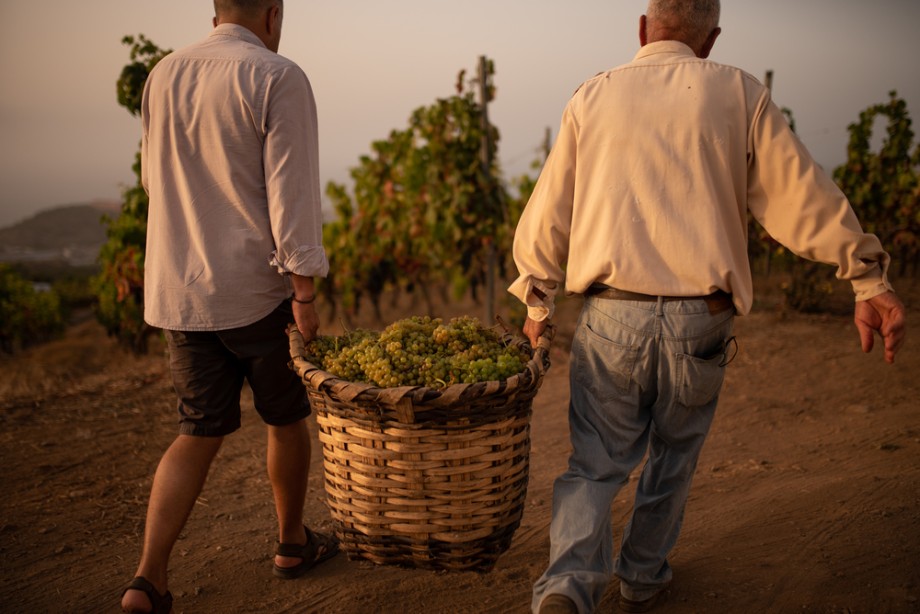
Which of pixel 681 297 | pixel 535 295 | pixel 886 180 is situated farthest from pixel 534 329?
pixel 886 180

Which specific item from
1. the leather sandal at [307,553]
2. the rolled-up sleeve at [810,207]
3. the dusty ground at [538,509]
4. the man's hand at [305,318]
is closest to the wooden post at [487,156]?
the dusty ground at [538,509]

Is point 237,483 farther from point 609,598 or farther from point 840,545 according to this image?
point 840,545

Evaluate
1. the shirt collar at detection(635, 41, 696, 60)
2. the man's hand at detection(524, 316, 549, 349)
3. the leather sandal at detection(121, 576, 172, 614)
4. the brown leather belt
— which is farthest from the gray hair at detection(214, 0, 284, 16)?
the leather sandal at detection(121, 576, 172, 614)

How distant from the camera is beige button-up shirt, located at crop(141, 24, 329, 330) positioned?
244 centimetres

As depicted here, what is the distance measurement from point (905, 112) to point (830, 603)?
27.3 feet

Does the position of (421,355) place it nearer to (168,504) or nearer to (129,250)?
(168,504)

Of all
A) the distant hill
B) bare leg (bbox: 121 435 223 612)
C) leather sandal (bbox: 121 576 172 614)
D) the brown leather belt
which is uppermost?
the brown leather belt

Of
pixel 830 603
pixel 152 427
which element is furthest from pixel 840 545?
pixel 152 427

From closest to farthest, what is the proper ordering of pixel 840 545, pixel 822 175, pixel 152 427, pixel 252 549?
1. pixel 822 175
2. pixel 840 545
3. pixel 252 549
4. pixel 152 427

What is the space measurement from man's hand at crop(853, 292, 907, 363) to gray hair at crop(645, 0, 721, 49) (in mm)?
979

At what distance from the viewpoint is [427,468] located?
2.29m

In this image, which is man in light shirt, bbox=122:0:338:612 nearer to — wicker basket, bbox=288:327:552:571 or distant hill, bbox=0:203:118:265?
wicker basket, bbox=288:327:552:571

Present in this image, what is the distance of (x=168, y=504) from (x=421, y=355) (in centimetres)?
104

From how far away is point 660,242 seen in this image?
2205 mm
